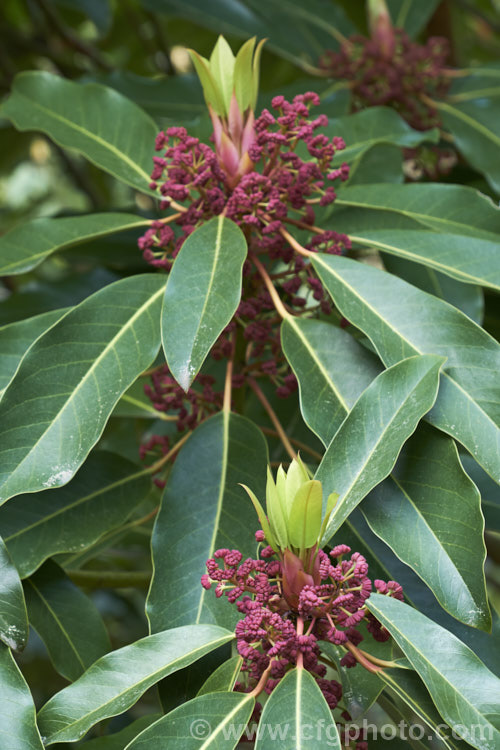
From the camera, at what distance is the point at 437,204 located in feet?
3.39

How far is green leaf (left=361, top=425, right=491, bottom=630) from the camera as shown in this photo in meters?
0.68

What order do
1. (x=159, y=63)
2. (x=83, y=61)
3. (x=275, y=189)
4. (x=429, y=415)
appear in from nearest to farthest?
(x=429, y=415)
(x=275, y=189)
(x=159, y=63)
(x=83, y=61)

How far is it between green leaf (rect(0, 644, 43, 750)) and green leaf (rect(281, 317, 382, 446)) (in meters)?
0.33

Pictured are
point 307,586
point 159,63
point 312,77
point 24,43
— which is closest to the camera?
point 307,586

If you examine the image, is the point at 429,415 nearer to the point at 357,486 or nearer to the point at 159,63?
the point at 357,486

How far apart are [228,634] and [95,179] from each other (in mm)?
1858

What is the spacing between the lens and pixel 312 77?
164 cm

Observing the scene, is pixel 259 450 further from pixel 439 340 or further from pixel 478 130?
pixel 478 130

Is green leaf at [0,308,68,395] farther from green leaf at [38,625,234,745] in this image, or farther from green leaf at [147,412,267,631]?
green leaf at [38,625,234,745]

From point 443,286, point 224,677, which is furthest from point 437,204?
point 224,677

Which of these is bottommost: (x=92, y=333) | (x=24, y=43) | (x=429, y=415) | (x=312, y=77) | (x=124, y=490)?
(x=124, y=490)

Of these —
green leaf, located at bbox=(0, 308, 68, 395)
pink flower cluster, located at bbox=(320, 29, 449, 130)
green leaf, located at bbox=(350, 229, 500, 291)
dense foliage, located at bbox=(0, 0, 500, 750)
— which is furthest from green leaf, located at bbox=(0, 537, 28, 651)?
pink flower cluster, located at bbox=(320, 29, 449, 130)

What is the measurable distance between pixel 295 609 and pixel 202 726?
0.37ft

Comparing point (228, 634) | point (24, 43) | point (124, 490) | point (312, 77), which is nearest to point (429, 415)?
point (228, 634)
